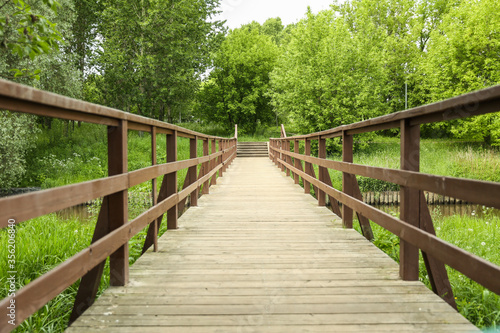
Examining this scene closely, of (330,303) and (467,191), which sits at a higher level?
(467,191)

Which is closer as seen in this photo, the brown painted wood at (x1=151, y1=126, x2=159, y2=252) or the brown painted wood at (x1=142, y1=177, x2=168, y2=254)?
the brown painted wood at (x1=151, y1=126, x2=159, y2=252)

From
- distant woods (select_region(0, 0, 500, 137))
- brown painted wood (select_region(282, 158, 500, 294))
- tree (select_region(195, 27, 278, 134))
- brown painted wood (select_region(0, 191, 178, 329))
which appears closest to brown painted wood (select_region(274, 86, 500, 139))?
brown painted wood (select_region(282, 158, 500, 294))

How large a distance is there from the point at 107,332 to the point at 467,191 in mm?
2038

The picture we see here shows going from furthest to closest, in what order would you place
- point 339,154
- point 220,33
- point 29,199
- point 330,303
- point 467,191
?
point 220,33 → point 339,154 → point 330,303 → point 467,191 → point 29,199

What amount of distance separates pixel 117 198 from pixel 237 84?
106 feet

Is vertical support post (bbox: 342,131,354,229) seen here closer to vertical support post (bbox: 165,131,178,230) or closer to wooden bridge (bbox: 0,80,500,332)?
wooden bridge (bbox: 0,80,500,332)

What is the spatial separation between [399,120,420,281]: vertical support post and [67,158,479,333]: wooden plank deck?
0.12 m

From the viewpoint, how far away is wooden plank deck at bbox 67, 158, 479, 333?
84.0 inches

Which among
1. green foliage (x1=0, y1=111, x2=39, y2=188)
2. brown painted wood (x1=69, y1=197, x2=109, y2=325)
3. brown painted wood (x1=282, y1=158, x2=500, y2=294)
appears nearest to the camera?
brown painted wood (x1=282, y1=158, x2=500, y2=294)

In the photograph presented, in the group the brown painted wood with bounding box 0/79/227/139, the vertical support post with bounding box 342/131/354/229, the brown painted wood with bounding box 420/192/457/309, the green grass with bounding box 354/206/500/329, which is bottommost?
the green grass with bounding box 354/206/500/329

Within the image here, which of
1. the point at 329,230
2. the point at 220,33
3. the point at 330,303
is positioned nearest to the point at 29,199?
the point at 330,303

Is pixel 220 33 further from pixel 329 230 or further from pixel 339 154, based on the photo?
pixel 329 230

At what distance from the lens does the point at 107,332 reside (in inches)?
80.4

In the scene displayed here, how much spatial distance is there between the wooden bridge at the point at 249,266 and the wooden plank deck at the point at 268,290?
11 millimetres
